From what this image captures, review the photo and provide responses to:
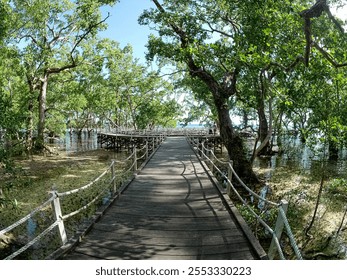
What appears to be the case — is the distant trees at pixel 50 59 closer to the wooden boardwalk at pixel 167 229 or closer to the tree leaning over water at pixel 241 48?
the tree leaning over water at pixel 241 48

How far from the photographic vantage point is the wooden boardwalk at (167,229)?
179 inches

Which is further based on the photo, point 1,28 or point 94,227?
point 1,28

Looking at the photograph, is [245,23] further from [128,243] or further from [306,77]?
[128,243]

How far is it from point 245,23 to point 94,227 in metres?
9.20

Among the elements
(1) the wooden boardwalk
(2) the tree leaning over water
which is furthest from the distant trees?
(1) the wooden boardwalk

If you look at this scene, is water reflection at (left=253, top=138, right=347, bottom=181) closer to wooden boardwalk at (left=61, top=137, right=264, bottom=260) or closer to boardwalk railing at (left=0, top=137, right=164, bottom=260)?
wooden boardwalk at (left=61, top=137, right=264, bottom=260)

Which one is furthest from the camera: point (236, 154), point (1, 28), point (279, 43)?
point (236, 154)

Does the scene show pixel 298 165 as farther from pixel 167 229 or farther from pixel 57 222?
pixel 57 222

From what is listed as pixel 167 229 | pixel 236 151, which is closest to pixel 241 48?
pixel 236 151

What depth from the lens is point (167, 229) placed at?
5539 mm

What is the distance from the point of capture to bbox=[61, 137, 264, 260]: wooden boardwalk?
4539 mm

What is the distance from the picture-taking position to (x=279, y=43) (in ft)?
27.9

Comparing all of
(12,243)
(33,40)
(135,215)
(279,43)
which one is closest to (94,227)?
(135,215)

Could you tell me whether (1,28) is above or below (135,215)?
above
